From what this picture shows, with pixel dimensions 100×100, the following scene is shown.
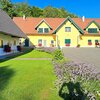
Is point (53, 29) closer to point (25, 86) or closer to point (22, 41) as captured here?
point (22, 41)

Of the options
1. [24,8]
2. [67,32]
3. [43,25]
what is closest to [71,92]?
[67,32]

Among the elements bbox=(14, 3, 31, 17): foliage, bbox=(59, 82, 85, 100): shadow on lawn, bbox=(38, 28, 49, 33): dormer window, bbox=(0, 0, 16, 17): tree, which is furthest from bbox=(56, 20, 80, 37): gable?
bbox=(59, 82, 85, 100): shadow on lawn

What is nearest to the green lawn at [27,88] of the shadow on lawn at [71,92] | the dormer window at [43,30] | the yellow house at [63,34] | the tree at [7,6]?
the shadow on lawn at [71,92]

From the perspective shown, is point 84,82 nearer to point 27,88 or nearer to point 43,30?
point 27,88

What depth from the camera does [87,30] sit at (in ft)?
190

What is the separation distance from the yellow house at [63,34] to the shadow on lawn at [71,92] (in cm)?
4728

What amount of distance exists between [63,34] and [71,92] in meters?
48.8

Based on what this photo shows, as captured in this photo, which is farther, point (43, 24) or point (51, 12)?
point (51, 12)

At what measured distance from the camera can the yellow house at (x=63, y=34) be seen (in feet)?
185

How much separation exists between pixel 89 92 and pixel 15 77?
192 inches

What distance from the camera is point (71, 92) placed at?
819cm

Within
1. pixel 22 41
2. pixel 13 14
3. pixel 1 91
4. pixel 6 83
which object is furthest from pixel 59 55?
pixel 13 14

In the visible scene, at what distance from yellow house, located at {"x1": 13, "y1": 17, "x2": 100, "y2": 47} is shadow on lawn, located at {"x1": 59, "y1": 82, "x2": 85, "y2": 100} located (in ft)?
155

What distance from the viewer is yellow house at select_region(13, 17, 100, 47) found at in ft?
185
